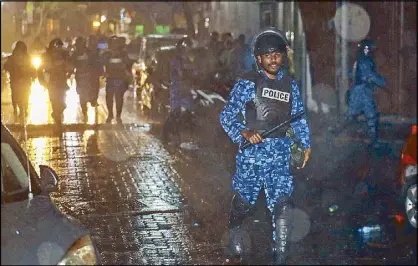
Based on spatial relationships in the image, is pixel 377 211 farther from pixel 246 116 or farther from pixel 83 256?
pixel 83 256

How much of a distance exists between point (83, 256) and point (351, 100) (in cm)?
1031

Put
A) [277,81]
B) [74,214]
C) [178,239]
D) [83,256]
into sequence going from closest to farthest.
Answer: [83,256] < [277,81] < [178,239] < [74,214]

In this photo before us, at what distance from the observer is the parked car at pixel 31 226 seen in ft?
15.1

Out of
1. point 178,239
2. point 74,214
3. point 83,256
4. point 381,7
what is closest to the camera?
point 83,256

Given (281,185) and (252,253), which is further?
(252,253)

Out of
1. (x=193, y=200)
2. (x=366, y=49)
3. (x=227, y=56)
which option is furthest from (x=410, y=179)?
(x=227, y=56)

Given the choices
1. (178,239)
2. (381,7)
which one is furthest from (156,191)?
(381,7)

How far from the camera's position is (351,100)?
47.6 feet

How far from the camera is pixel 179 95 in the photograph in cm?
1483

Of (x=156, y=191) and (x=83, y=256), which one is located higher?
(x=83, y=256)

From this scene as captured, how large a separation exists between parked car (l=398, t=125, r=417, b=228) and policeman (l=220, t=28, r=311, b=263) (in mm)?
2183

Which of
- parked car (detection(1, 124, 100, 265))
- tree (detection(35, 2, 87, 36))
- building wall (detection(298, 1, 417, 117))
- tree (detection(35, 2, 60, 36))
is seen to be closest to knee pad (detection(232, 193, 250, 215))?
parked car (detection(1, 124, 100, 265))

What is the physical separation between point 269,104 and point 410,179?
2654 mm

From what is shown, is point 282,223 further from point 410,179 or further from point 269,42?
point 410,179
